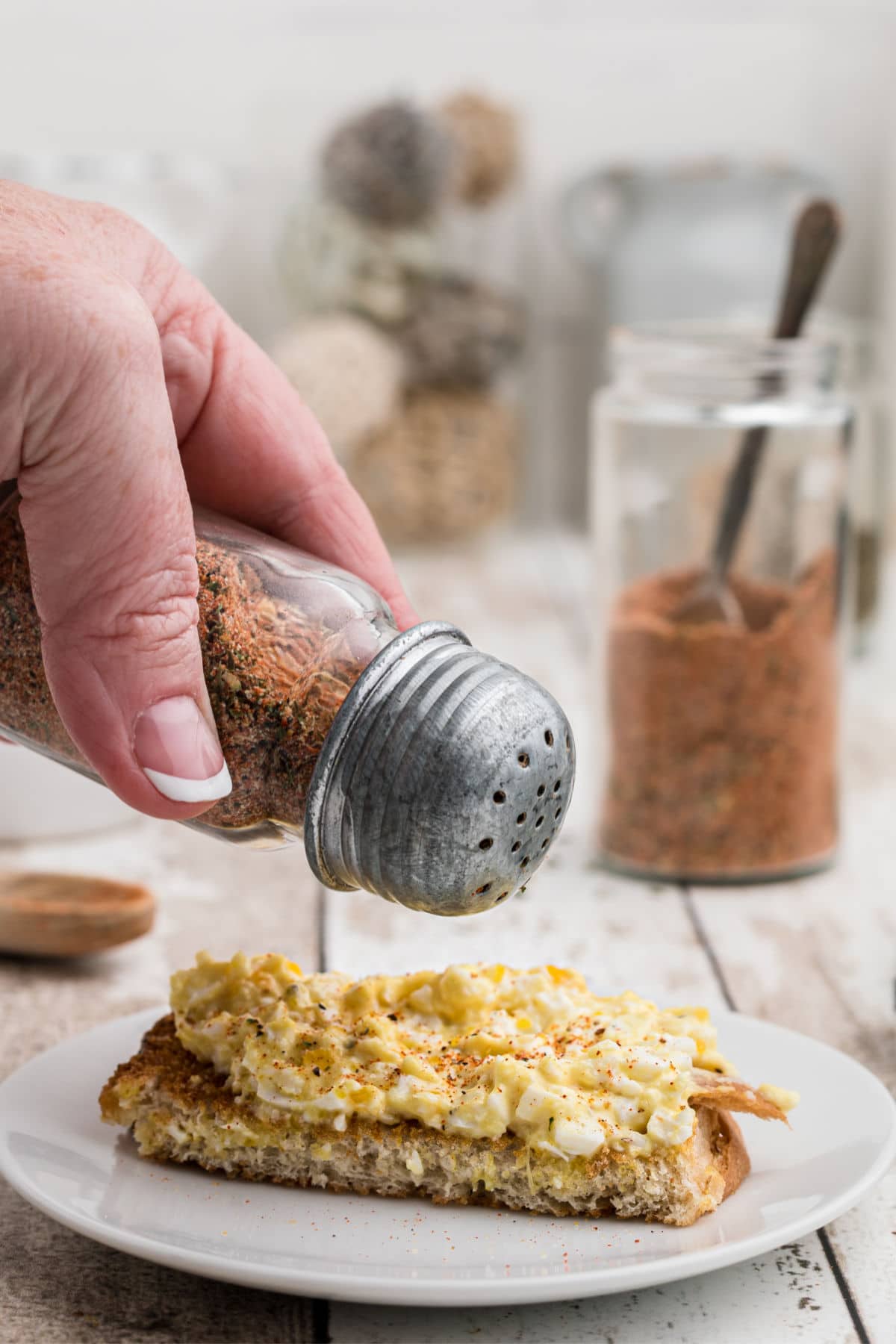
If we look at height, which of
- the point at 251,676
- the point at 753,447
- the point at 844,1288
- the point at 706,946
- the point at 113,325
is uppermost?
the point at 113,325

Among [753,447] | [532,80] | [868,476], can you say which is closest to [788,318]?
[753,447]

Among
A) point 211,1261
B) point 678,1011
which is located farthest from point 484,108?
point 211,1261

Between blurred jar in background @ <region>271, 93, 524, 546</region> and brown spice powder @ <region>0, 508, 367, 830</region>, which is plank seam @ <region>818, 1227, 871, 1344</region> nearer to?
brown spice powder @ <region>0, 508, 367, 830</region>

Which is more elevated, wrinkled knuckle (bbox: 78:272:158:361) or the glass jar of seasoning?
wrinkled knuckle (bbox: 78:272:158:361)

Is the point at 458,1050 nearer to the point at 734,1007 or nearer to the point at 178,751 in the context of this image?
the point at 178,751

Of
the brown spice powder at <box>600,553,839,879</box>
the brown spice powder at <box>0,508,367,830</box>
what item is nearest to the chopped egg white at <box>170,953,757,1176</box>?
the brown spice powder at <box>0,508,367,830</box>
